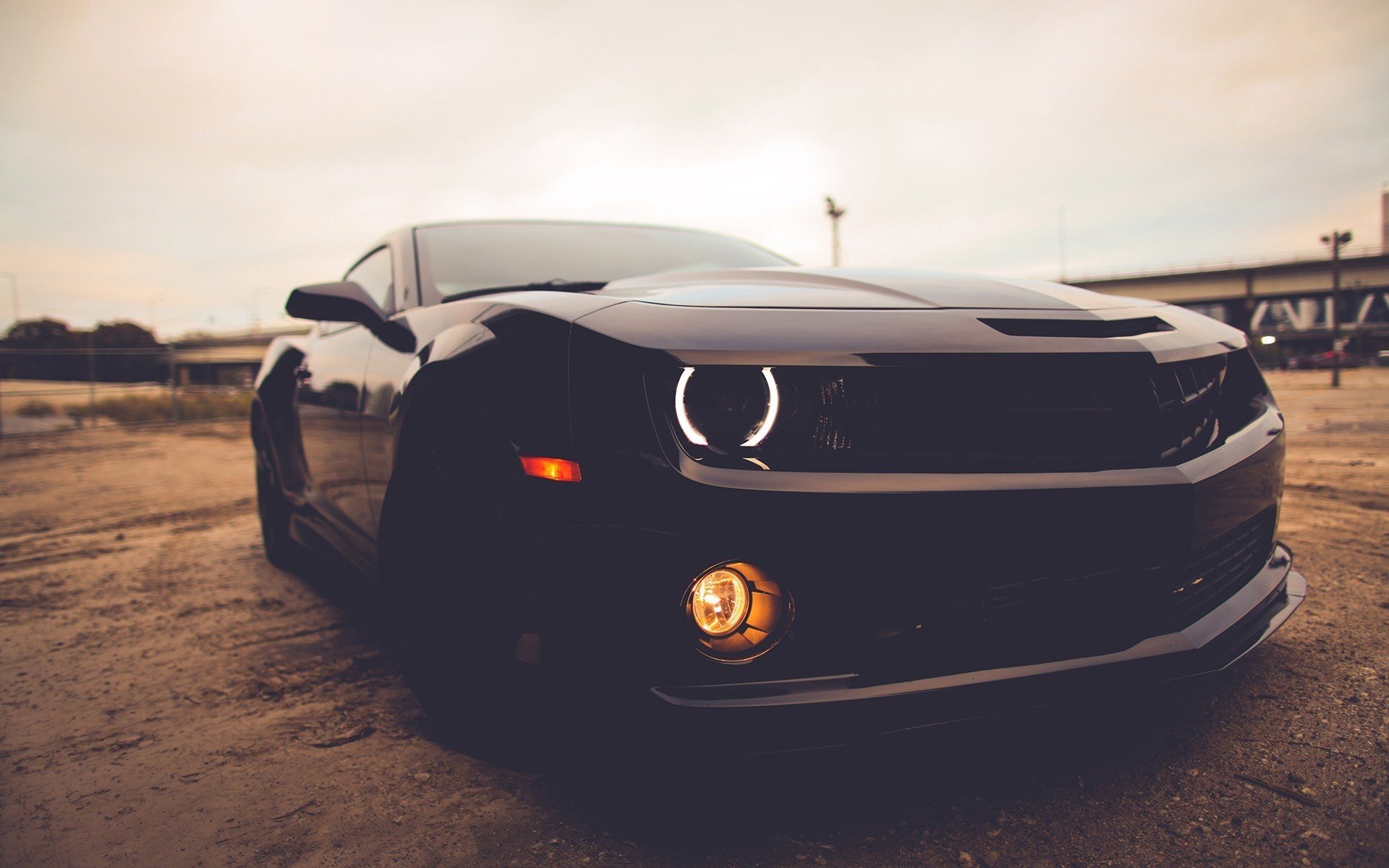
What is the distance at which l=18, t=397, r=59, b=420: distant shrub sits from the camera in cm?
1338

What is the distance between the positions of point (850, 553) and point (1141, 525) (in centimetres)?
54

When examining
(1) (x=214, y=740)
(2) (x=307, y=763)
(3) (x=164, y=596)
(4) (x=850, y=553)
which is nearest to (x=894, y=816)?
(4) (x=850, y=553)

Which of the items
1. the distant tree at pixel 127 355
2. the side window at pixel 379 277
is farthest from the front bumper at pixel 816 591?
the distant tree at pixel 127 355

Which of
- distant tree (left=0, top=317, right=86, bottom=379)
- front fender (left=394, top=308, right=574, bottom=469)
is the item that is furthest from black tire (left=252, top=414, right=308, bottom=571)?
distant tree (left=0, top=317, right=86, bottom=379)

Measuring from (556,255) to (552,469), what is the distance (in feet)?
5.08

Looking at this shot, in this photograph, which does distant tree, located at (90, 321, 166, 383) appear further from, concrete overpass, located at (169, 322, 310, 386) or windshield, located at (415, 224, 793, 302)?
concrete overpass, located at (169, 322, 310, 386)

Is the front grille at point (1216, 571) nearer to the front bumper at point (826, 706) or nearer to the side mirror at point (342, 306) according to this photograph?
the front bumper at point (826, 706)

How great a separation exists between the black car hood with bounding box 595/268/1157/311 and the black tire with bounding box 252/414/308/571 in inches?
93.0

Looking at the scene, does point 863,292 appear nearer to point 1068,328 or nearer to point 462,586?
point 1068,328

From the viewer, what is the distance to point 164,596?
3307mm

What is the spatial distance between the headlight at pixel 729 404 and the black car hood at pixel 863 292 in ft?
0.60

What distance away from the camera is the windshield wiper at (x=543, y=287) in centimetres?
228

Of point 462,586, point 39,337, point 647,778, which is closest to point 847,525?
point 647,778

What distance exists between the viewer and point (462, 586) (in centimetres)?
164
